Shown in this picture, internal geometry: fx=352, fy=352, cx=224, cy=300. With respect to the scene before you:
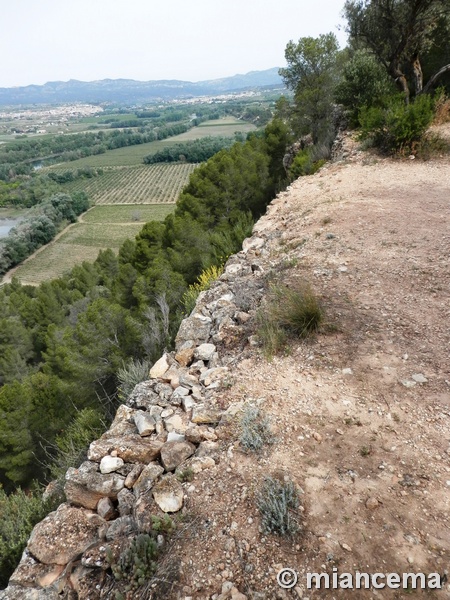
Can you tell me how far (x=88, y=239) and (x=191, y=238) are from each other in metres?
47.8

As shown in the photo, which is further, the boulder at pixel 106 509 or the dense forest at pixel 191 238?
the dense forest at pixel 191 238

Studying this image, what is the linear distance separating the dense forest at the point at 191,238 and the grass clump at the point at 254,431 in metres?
2.69

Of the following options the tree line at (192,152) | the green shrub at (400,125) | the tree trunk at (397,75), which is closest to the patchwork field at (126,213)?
the tree line at (192,152)

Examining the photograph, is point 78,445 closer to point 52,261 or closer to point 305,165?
point 305,165

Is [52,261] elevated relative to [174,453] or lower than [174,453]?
lower

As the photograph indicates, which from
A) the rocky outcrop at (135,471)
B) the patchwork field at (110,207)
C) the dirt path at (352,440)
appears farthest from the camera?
the patchwork field at (110,207)

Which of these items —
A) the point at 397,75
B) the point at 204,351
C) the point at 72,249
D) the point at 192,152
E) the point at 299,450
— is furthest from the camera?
the point at 192,152

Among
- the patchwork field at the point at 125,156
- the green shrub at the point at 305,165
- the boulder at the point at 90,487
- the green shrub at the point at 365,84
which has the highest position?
the green shrub at the point at 365,84

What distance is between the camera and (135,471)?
3400 millimetres

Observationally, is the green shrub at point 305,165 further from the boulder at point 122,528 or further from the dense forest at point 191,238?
the boulder at point 122,528

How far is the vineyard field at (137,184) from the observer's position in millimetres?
75625

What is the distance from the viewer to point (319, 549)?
2541mm

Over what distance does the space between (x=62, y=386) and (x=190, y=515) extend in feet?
30.1

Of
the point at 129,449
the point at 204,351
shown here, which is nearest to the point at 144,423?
the point at 129,449
